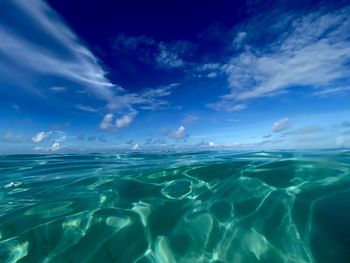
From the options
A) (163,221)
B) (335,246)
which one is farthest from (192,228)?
(335,246)

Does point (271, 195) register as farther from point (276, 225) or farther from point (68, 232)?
point (68, 232)

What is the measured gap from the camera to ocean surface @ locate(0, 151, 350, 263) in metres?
3.73

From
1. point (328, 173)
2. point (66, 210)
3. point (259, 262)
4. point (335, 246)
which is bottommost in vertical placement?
point (259, 262)

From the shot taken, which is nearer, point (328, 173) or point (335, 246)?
point (335, 246)

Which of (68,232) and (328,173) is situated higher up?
(328,173)

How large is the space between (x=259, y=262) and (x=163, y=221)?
1.96m

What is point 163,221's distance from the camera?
4.55m

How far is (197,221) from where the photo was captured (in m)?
4.51

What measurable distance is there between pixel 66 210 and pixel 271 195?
508cm

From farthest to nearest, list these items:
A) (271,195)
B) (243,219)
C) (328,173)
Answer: (328,173)
(271,195)
(243,219)

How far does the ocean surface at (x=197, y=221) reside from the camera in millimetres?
3732

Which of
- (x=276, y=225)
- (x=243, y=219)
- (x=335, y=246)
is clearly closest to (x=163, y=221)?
(x=243, y=219)

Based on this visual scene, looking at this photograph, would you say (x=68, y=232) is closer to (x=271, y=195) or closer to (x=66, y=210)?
(x=66, y=210)

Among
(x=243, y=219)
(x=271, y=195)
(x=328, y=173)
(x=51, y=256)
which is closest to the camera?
(x=51, y=256)
